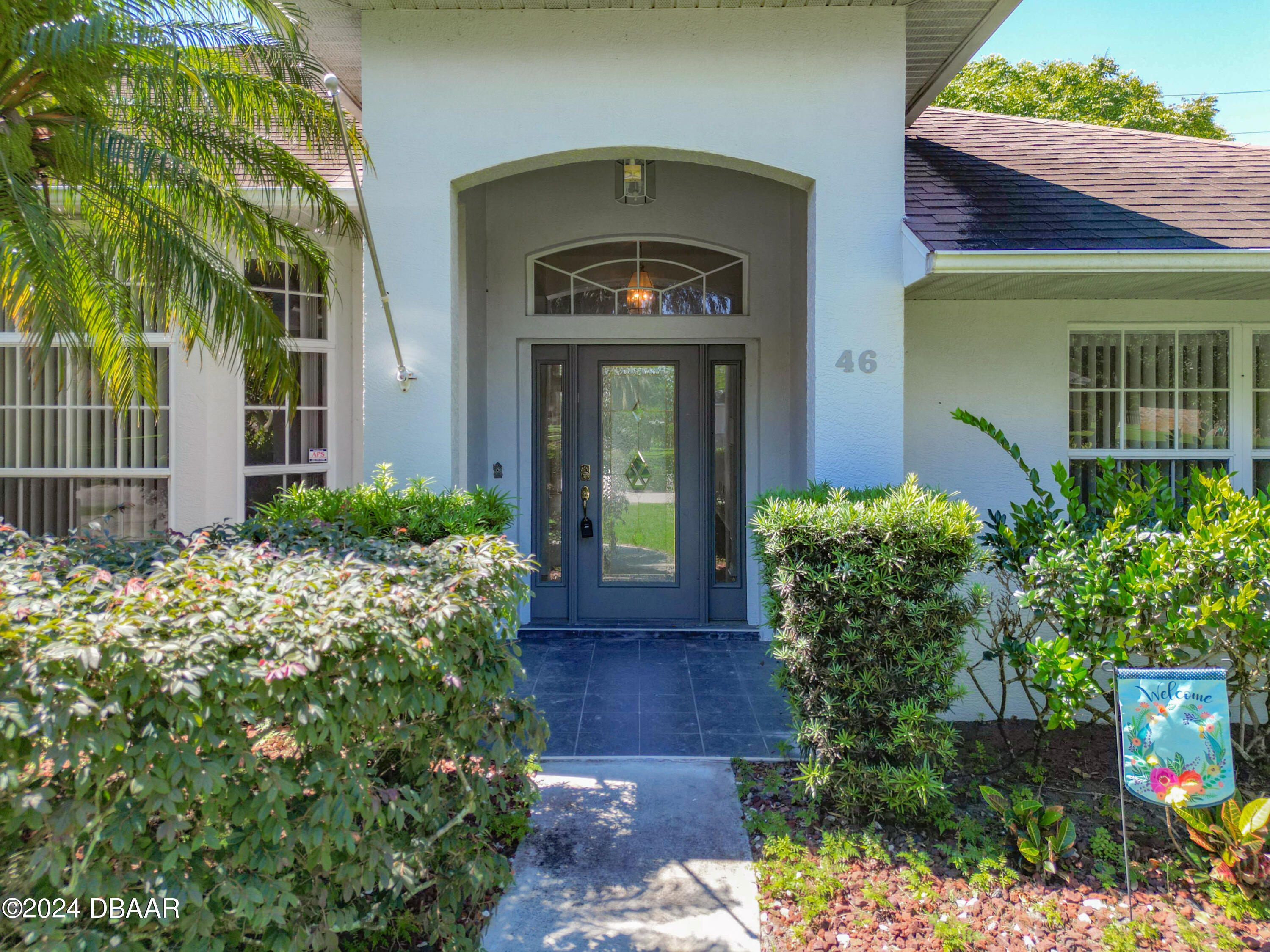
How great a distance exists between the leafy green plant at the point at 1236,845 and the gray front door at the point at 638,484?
13.0ft

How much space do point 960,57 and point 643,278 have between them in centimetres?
284

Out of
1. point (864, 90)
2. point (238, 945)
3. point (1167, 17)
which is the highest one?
point (1167, 17)

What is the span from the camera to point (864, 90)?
15.7ft

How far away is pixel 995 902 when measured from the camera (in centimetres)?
307

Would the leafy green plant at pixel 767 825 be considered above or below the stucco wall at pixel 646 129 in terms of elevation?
below

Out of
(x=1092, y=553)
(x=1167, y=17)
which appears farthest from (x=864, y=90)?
(x=1167, y=17)

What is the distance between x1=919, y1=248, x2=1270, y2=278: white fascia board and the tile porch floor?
2513 mm

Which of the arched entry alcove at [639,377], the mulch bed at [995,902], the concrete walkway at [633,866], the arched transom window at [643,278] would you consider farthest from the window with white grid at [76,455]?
the mulch bed at [995,902]

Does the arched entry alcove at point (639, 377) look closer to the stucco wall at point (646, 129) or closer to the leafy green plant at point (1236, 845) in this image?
the stucco wall at point (646, 129)

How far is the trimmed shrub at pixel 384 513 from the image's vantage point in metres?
3.88

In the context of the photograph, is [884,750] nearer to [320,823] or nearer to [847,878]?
[847,878]

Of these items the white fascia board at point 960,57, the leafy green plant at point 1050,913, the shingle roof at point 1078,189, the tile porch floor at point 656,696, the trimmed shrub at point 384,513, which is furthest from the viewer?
the white fascia board at point 960,57

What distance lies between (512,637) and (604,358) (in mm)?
4201

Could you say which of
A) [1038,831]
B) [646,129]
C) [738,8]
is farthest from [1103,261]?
[1038,831]
